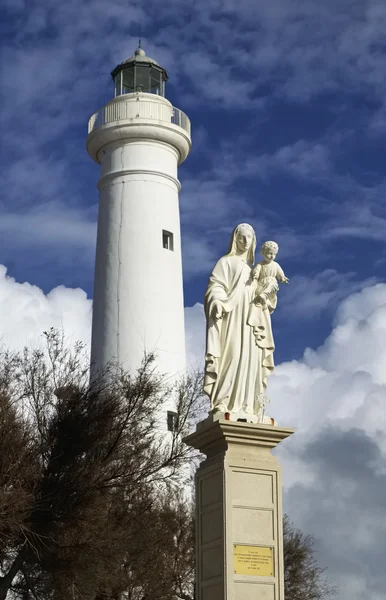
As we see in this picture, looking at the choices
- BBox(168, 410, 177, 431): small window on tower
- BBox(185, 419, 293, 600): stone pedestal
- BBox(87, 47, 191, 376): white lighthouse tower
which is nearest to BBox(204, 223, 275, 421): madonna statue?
BBox(185, 419, 293, 600): stone pedestal

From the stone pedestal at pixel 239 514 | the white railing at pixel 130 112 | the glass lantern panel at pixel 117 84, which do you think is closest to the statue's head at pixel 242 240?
the stone pedestal at pixel 239 514

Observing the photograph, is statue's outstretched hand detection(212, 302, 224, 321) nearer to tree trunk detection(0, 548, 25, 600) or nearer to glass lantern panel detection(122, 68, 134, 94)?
tree trunk detection(0, 548, 25, 600)

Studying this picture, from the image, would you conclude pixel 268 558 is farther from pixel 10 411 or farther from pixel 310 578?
pixel 310 578

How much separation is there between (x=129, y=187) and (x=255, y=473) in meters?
23.3

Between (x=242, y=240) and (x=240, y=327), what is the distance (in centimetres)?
130

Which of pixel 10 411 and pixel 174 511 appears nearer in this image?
pixel 10 411

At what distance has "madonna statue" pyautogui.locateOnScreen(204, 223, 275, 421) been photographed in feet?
50.5

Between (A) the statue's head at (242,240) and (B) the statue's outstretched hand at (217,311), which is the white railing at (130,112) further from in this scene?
(B) the statue's outstretched hand at (217,311)

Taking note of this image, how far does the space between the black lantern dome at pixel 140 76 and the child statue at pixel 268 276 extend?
25.5 metres

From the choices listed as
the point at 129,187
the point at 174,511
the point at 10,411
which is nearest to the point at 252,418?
the point at 10,411

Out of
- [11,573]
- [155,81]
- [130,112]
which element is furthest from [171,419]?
[155,81]

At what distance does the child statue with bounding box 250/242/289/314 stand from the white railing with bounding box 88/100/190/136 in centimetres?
2293

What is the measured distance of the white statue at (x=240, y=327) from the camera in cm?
1541

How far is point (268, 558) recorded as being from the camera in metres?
14.8
